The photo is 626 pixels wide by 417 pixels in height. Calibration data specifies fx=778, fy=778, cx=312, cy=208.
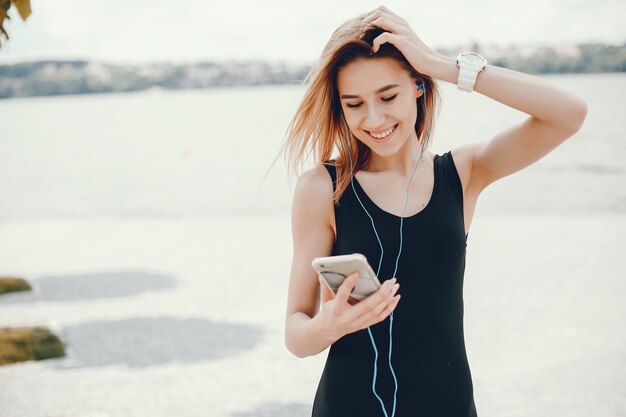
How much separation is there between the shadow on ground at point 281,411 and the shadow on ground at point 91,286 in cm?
408

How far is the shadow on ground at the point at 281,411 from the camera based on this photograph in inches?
207

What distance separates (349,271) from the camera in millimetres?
1682

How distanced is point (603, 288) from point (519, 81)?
671 cm

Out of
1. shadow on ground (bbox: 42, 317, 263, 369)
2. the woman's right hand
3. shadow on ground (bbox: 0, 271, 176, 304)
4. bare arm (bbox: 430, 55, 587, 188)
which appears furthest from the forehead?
shadow on ground (bbox: 0, 271, 176, 304)

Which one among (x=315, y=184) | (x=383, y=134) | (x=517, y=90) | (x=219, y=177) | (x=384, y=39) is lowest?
(x=219, y=177)

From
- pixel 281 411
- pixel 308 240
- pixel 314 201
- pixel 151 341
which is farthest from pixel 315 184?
pixel 151 341

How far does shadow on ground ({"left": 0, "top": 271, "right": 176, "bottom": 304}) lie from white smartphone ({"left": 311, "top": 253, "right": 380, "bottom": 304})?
765 cm

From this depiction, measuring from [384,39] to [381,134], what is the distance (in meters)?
0.26

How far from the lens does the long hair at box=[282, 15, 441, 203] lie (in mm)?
2117

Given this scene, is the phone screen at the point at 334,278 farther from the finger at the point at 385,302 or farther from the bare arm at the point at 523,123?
the bare arm at the point at 523,123

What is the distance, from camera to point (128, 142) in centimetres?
7162

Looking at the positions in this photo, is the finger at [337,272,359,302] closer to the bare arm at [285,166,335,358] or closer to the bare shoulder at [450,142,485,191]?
the bare arm at [285,166,335,358]

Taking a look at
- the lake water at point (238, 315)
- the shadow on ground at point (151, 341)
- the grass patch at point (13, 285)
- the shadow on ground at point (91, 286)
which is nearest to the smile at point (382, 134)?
the lake water at point (238, 315)

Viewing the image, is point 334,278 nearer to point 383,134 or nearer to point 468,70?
point 383,134
